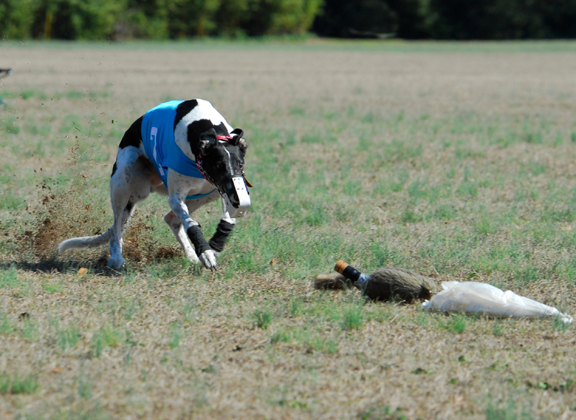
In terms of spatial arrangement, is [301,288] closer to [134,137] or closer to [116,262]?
[116,262]

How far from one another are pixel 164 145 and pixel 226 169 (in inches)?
31.6

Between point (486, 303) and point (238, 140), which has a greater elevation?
point (238, 140)

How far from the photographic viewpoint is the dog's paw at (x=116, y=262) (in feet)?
20.1

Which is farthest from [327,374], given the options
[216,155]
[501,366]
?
[216,155]

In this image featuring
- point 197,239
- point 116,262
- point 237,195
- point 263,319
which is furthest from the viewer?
point 116,262

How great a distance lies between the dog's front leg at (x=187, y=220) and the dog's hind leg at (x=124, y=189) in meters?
0.53

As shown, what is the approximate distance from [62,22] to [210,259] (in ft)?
185

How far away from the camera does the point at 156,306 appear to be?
5164 mm

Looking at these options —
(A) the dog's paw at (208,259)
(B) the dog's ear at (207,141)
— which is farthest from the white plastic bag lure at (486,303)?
(B) the dog's ear at (207,141)

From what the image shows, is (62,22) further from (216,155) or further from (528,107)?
(216,155)

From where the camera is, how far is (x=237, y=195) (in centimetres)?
521

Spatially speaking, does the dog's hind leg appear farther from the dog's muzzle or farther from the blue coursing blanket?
the dog's muzzle

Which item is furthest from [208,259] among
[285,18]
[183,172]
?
[285,18]

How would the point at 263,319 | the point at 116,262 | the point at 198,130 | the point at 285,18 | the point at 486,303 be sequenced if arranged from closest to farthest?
the point at 263,319
the point at 486,303
the point at 198,130
the point at 116,262
the point at 285,18
